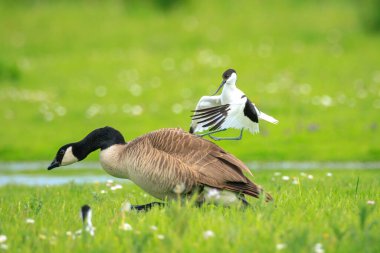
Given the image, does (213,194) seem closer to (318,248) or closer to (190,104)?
(318,248)

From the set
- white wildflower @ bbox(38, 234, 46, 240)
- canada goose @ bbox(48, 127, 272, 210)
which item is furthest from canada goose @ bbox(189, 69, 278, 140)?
white wildflower @ bbox(38, 234, 46, 240)

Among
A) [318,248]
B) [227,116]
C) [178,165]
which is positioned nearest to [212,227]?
[318,248]

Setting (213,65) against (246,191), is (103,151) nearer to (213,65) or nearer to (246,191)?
(246,191)

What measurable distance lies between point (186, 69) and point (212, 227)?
18690mm

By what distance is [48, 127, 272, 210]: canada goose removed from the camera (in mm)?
7441

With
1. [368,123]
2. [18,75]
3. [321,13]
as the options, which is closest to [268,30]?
[321,13]

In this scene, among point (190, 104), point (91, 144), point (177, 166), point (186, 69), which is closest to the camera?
point (177, 166)

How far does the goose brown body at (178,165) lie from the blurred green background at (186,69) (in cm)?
893

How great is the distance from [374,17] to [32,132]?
49.8 feet

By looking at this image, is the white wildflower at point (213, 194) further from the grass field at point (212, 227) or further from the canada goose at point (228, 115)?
the canada goose at point (228, 115)

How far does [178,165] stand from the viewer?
7.46 m

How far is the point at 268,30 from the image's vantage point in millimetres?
30203

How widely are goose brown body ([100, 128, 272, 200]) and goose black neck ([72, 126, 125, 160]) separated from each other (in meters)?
0.29

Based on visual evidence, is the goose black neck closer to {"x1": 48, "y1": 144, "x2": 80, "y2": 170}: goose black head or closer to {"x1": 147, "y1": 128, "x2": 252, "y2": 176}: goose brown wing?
{"x1": 48, "y1": 144, "x2": 80, "y2": 170}: goose black head
